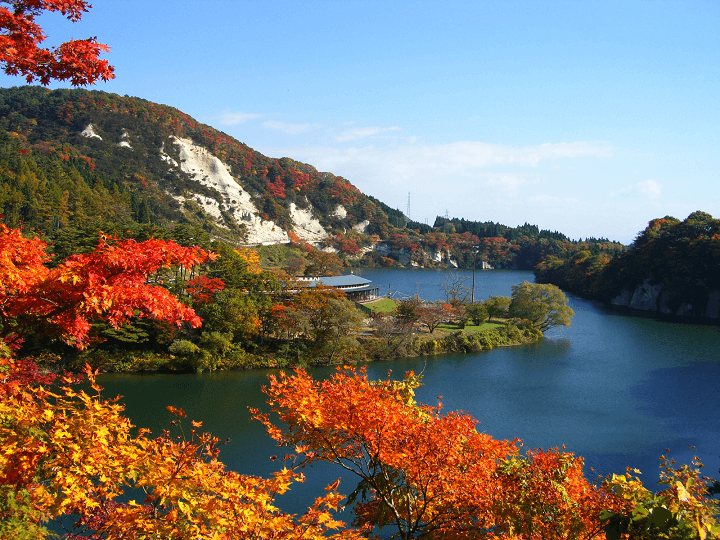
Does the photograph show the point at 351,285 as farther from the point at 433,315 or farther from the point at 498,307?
the point at 498,307

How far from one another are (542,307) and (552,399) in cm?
1371

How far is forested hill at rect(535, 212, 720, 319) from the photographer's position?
42.8 m

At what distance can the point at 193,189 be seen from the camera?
71.3 metres

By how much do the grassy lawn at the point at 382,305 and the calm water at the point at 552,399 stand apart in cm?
795

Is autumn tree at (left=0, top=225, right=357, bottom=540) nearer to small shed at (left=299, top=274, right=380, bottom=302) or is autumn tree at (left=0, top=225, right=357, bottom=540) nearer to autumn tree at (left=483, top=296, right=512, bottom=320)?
small shed at (left=299, top=274, right=380, bottom=302)

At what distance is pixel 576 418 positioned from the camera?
17.8 meters

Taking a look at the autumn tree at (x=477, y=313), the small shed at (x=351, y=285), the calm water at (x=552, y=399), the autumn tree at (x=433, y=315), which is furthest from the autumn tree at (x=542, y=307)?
the small shed at (x=351, y=285)

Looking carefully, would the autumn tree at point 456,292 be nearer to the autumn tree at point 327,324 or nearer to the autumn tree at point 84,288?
the autumn tree at point 327,324

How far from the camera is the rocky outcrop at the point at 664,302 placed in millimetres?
42125

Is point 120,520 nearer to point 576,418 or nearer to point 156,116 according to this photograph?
point 576,418

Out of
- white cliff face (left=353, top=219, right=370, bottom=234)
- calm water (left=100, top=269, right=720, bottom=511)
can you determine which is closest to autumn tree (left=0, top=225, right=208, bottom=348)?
calm water (left=100, top=269, right=720, bottom=511)

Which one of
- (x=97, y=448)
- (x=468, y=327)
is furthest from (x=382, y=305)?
(x=97, y=448)

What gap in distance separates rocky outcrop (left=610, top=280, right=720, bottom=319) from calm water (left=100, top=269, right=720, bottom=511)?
1366cm

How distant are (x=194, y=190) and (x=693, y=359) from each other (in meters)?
65.0
